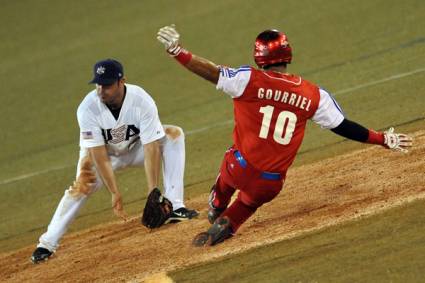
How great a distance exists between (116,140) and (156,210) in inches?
35.1

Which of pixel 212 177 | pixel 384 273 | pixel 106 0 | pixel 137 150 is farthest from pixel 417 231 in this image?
pixel 106 0

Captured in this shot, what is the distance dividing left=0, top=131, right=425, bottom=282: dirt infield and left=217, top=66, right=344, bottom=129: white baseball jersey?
0.97 metres

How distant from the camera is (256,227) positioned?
7871mm

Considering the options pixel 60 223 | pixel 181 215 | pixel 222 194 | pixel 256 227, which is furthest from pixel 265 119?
pixel 60 223

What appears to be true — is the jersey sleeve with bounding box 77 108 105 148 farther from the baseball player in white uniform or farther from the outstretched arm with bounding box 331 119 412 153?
the outstretched arm with bounding box 331 119 412 153

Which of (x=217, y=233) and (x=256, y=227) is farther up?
(x=217, y=233)

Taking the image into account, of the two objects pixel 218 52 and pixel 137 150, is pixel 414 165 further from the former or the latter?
pixel 218 52

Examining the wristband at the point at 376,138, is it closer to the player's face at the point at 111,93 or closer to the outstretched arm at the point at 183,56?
the outstretched arm at the point at 183,56

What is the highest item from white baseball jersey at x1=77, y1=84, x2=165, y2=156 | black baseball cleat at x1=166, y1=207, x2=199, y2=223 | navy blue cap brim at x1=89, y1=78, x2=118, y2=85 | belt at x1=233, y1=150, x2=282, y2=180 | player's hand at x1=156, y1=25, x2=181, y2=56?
player's hand at x1=156, y1=25, x2=181, y2=56

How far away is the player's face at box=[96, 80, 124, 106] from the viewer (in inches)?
314

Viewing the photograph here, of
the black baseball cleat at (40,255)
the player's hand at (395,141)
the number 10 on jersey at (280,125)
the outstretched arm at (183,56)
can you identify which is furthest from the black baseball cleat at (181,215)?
the player's hand at (395,141)

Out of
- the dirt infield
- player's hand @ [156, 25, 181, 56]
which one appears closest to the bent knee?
the dirt infield

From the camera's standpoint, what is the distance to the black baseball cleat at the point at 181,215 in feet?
28.0

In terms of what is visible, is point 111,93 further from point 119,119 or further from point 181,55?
point 181,55
